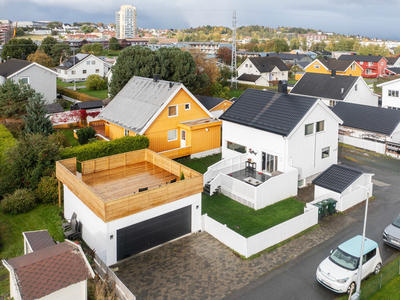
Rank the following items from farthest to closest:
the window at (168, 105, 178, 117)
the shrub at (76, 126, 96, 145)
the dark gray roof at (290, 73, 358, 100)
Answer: the dark gray roof at (290, 73, 358, 100) → the shrub at (76, 126, 96, 145) → the window at (168, 105, 178, 117)

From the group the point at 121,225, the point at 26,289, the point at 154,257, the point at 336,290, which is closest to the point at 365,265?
the point at 336,290

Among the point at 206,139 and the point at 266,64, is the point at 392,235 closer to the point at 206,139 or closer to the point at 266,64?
the point at 206,139

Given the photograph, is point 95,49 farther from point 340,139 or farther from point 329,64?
point 340,139

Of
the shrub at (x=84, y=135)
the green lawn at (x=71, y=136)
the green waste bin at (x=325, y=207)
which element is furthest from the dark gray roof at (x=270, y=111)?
the green lawn at (x=71, y=136)

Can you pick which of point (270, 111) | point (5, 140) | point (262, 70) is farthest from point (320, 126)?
point (262, 70)

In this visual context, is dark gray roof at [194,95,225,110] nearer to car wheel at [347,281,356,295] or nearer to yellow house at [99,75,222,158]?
yellow house at [99,75,222,158]

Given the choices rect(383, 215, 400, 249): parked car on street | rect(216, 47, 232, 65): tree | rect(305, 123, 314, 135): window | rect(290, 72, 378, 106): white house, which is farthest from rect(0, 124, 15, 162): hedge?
rect(216, 47, 232, 65): tree
